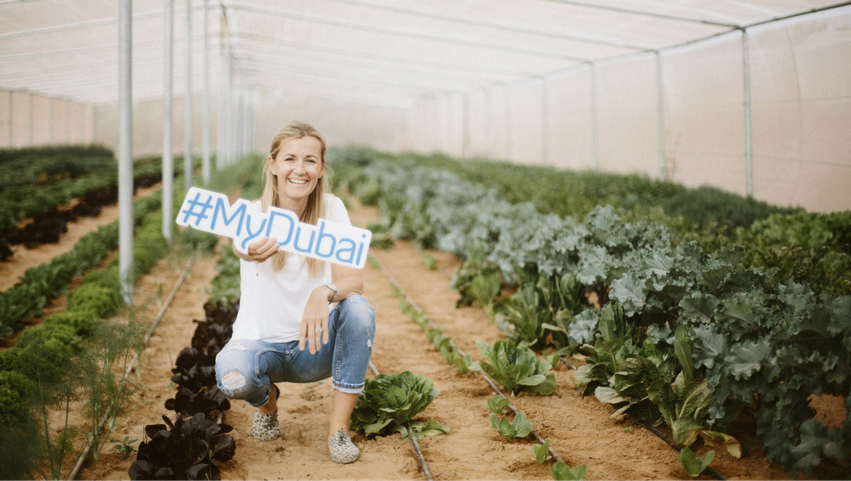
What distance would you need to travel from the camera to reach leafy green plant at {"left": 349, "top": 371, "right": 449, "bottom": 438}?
9.81ft

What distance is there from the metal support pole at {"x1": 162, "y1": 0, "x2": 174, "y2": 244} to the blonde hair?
14.2 ft

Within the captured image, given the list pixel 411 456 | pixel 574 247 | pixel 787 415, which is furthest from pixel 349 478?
pixel 574 247

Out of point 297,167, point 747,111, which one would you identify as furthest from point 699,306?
point 747,111

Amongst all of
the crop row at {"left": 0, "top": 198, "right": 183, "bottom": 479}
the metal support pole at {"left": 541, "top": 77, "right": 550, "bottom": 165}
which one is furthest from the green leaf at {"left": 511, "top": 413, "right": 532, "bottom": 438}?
the metal support pole at {"left": 541, "top": 77, "right": 550, "bottom": 165}

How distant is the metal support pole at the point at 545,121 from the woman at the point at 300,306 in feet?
42.4

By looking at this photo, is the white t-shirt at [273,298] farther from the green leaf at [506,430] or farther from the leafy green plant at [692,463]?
the leafy green plant at [692,463]

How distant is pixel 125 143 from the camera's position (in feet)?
16.3

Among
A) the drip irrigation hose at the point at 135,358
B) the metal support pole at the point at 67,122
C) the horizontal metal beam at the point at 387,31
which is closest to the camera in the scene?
the drip irrigation hose at the point at 135,358

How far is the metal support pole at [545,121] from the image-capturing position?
14961 mm

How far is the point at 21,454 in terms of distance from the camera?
215 centimetres

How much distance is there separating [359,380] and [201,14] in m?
11.3

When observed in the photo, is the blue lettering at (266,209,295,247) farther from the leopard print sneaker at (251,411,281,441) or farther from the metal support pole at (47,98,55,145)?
the metal support pole at (47,98,55,145)

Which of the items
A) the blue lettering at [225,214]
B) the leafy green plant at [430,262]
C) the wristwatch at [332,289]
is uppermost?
the blue lettering at [225,214]

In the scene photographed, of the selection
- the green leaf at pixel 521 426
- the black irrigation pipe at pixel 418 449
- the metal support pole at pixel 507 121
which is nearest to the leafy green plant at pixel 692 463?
the green leaf at pixel 521 426
